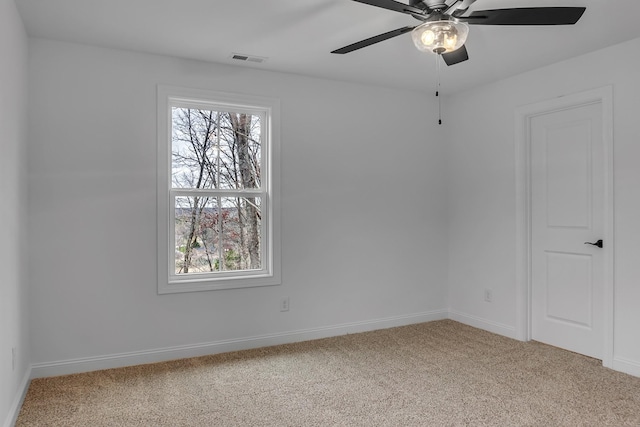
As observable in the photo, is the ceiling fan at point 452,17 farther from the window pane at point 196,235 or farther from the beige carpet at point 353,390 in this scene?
the window pane at point 196,235

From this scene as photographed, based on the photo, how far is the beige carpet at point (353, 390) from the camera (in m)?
2.52

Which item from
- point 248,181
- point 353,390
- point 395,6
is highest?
point 395,6

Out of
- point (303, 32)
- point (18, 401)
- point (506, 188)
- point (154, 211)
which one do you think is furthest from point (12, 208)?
point (506, 188)

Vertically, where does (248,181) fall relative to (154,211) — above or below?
above

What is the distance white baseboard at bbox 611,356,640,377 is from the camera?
3.14 meters

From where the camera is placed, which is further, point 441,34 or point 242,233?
point 242,233

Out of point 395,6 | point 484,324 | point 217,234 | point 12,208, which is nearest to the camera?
point 395,6

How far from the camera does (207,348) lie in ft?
11.8

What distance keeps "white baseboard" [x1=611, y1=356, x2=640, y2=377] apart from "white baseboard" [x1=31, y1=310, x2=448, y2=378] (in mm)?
1702

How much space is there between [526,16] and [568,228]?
83.4 inches

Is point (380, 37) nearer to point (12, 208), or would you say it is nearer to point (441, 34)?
point (441, 34)

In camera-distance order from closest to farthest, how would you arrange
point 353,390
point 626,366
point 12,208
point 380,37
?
point 380,37, point 12,208, point 353,390, point 626,366

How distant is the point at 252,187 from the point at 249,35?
4.26 ft

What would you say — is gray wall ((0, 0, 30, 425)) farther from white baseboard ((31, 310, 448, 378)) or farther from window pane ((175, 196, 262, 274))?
window pane ((175, 196, 262, 274))
